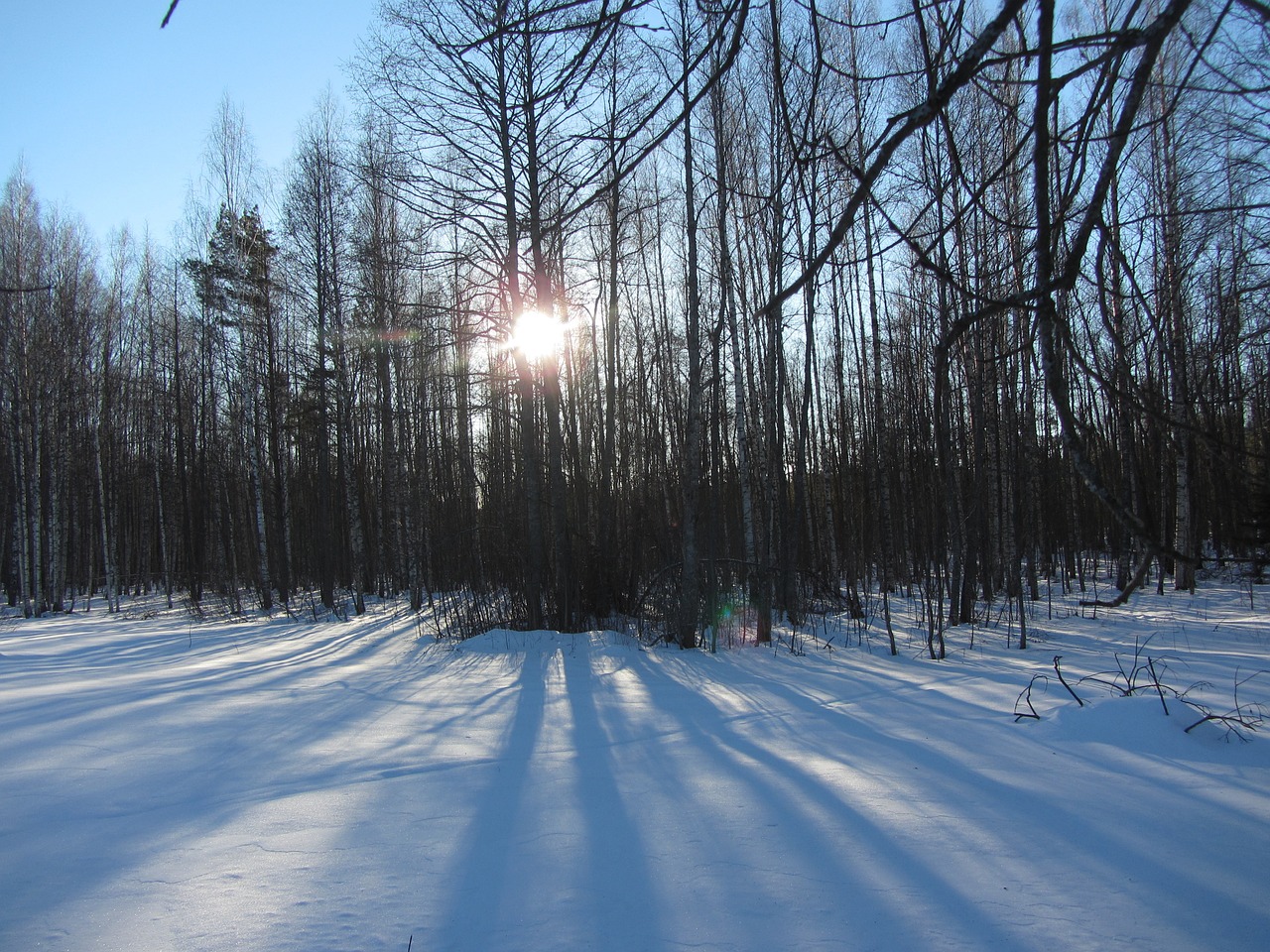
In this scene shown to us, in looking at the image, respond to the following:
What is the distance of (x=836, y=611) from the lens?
10836 millimetres

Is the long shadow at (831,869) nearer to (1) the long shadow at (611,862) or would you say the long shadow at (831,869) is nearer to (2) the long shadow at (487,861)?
(1) the long shadow at (611,862)

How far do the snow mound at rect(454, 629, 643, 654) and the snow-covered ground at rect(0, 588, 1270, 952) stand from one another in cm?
207

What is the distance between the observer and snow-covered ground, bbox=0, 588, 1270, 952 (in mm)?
2012

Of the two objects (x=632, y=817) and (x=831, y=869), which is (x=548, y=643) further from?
Result: (x=831, y=869)

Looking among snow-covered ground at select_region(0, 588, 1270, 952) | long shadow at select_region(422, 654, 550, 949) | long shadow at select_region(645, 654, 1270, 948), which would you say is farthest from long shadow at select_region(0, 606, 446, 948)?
long shadow at select_region(645, 654, 1270, 948)

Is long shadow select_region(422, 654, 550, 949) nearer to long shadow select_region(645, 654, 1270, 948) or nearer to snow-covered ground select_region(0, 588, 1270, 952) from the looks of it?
snow-covered ground select_region(0, 588, 1270, 952)

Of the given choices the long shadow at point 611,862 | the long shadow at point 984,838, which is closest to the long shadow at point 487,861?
the long shadow at point 611,862

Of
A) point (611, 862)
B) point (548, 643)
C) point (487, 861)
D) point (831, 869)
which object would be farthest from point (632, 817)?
point (548, 643)

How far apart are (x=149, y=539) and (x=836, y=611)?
84.0 ft

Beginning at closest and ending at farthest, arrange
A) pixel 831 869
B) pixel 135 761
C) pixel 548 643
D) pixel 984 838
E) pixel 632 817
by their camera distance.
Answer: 1. pixel 831 869
2. pixel 984 838
3. pixel 632 817
4. pixel 135 761
5. pixel 548 643

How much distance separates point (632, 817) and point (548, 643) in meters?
5.28

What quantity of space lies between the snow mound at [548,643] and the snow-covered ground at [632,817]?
2.07 metres

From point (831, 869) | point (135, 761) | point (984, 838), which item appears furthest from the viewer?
point (135, 761)

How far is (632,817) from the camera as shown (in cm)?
282
